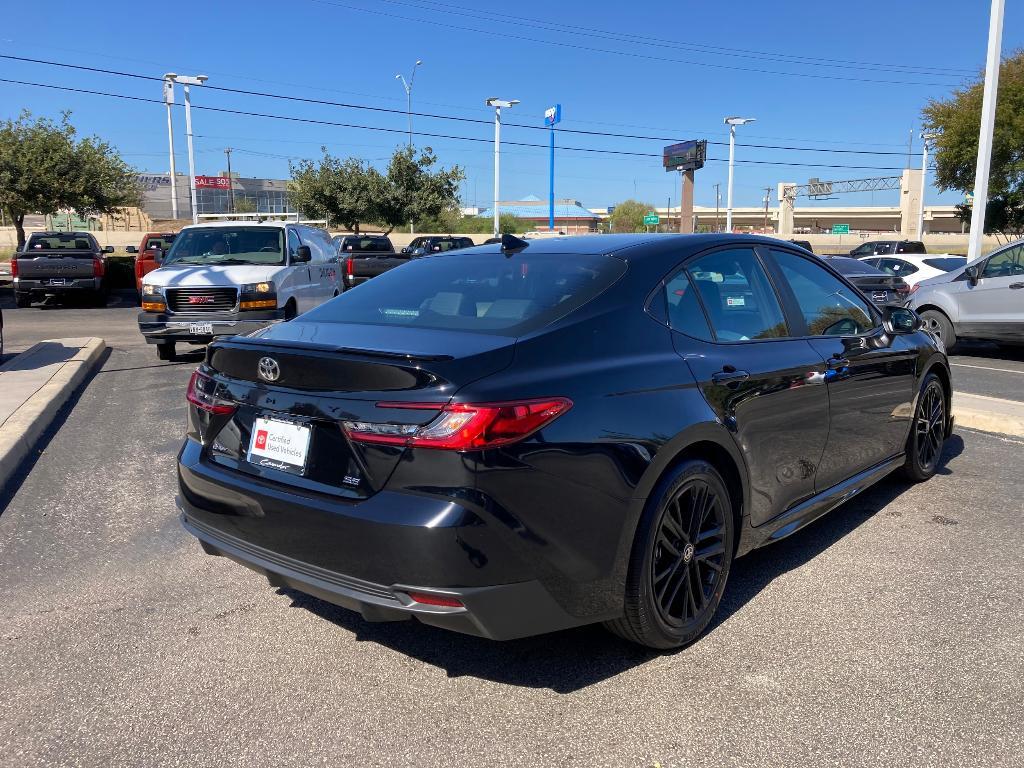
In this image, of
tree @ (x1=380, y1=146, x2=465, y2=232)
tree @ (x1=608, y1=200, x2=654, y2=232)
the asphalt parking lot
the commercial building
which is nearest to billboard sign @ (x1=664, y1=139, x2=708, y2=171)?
tree @ (x1=380, y1=146, x2=465, y2=232)

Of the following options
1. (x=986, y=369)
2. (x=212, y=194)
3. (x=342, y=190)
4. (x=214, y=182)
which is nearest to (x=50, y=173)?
(x=342, y=190)

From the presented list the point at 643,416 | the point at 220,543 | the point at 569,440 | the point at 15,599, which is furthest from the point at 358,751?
the point at 15,599

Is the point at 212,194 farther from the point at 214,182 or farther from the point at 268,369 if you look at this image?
the point at 268,369

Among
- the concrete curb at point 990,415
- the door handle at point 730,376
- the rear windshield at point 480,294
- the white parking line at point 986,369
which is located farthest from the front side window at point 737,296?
the white parking line at point 986,369

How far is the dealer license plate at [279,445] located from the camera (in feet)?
9.50

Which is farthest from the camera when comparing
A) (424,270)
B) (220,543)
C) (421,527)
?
(424,270)

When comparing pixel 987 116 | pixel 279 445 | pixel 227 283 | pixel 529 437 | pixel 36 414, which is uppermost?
pixel 987 116

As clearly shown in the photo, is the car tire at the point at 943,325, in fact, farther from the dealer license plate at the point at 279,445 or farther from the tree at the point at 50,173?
the tree at the point at 50,173

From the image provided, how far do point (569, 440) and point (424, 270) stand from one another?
1.67 metres

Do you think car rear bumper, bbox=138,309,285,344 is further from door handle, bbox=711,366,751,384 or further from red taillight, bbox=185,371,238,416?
door handle, bbox=711,366,751,384

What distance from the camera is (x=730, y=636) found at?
11.3ft

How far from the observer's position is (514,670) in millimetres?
3182

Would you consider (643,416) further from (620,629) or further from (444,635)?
(444,635)

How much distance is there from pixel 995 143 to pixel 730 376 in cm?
2718
